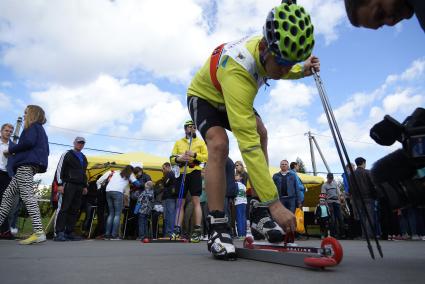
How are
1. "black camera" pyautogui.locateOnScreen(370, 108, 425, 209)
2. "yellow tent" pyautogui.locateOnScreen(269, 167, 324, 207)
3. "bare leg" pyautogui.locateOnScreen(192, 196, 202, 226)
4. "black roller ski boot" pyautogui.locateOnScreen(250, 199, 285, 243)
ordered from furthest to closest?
"yellow tent" pyautogui.locateOnScreen(269, 167, 324, 207) < "bare leg" pyautogui.locateOnScreen(192, 196, 202, 226) < "black roller ski boot" pyautogui.locateOnScreen(250, 199, 285, 243) < "black camera" pyautogui.locateOnScreen(370, 108, 425, 209)

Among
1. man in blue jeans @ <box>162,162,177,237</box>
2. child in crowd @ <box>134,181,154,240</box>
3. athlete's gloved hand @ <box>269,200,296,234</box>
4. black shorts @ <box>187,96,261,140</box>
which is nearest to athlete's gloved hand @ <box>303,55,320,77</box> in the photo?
black shorts @ <box>187,96,261,140</box>

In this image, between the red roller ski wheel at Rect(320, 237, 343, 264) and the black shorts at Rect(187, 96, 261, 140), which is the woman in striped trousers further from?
the red roller ski wheel at Rect(320, 237, 343, 264)

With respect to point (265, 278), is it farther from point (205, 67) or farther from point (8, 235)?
point (8, 235)

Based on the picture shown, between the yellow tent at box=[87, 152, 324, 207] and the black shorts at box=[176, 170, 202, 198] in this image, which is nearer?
the black shorts at box=[176, 170, 202, 198]

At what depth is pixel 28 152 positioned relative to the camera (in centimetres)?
483

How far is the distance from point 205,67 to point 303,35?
864mm

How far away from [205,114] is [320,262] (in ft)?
4.90

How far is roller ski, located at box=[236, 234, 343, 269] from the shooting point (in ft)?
5.76

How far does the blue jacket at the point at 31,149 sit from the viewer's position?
4805 millimetres

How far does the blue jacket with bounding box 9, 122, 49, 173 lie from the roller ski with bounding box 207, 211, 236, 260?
3.27m

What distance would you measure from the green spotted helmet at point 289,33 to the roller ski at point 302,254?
1.17m

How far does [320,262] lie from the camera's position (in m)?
1.74

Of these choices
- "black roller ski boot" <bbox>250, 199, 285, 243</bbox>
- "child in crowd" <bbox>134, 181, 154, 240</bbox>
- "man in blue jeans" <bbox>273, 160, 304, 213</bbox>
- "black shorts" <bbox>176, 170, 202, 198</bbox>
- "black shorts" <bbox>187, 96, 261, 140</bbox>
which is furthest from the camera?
"man in blue jeans" <bbox>273, 160, 304, 213</bbox>

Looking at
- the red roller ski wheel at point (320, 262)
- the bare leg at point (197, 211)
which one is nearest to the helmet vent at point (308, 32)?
the red roller ski wheel at point (320, 262)
